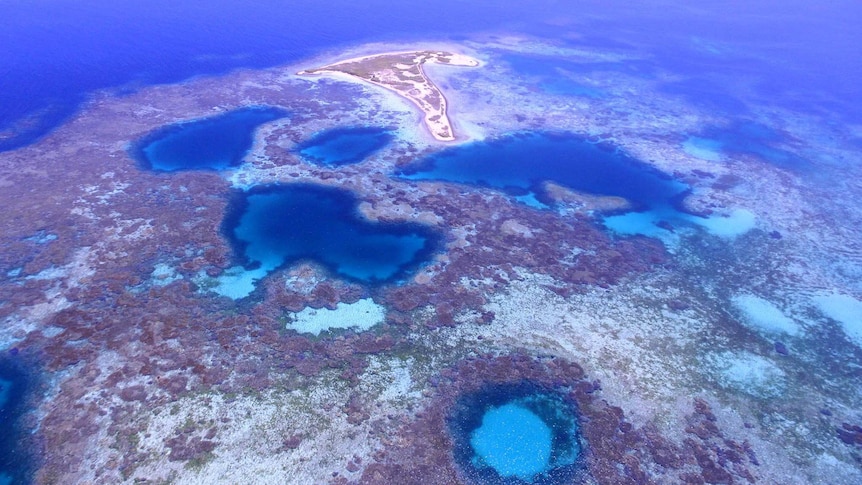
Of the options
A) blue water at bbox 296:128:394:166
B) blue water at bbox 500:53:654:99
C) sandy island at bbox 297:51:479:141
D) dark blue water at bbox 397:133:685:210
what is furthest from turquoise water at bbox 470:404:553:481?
blue water at bbox 500:53:654:99

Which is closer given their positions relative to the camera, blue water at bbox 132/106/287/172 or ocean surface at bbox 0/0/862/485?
ocean surface at bbox 0/0/862/485

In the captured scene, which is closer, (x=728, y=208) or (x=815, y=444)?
(x=815, y=444)

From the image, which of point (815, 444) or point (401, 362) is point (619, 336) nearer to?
point (815, 444)

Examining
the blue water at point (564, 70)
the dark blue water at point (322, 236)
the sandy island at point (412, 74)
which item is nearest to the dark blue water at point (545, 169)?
the sandy island at point (412, 74)

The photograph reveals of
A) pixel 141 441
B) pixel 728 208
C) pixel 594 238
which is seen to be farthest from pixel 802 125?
pixel 141 441

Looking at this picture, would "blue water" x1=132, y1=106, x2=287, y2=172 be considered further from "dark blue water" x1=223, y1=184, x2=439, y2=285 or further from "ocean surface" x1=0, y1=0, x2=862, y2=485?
"dark blue water" x1=223, y1=184, x2=439, y2=285

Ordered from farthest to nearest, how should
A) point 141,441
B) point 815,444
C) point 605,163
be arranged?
point 605,163 → point 815,444 → point 141,441
